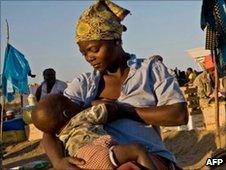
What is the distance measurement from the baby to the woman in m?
0.09

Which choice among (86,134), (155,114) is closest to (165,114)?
(155,114)

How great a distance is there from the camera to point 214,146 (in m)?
9.47

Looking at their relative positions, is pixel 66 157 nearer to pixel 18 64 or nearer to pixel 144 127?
pixel 144 127

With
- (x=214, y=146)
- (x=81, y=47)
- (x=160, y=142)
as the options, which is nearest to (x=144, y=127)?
(x=160, y=142)

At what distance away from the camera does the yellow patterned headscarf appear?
2.58 m

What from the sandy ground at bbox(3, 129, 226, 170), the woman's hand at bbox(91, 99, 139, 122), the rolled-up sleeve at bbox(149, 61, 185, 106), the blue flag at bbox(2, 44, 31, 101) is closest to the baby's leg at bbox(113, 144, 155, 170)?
the woman's hand at bbox(91, 99, 139, 122)

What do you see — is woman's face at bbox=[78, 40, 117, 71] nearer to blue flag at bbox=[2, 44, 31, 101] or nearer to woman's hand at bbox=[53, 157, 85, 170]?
woman's hand at bbox=[53, 157, 85, 170]

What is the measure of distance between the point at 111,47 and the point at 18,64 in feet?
30.0

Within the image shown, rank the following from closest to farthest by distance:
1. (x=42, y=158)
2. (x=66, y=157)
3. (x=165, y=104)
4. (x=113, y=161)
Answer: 1. (x=113, y=161)
2. (x=66, y=157)
3. (x=165, y=104)
4. (x=42, y=158)

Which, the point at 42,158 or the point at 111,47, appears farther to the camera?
the point at 42,158

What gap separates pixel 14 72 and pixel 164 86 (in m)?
9.19

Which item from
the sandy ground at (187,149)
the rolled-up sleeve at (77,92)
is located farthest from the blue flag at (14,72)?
the rolled-up sleeve at (77,92)

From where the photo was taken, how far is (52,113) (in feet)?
7.82

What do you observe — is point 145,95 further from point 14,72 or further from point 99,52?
point 14,72
